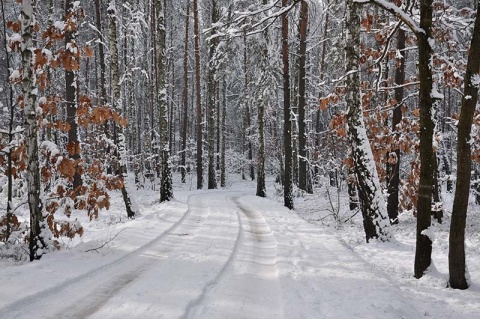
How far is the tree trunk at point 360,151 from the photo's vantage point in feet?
28.1

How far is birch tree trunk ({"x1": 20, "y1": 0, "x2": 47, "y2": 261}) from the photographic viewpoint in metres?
6.33

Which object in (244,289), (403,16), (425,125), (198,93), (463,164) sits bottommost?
(244,289)

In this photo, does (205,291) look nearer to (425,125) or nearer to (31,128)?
(31,128)

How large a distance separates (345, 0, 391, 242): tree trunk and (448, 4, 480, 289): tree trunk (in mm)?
3009

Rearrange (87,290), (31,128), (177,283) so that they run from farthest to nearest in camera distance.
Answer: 1. (31,128)
2. (177,283)
3. (87,290)

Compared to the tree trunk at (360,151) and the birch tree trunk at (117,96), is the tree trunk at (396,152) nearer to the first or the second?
the tree trunk at (360,151)

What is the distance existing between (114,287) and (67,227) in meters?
Answer: 2.29

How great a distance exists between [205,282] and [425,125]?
4.28 meters

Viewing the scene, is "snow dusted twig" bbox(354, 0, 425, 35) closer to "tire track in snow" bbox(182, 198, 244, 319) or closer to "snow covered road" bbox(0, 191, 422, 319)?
"snow covered road" bbox(0, 191, 422, 319)

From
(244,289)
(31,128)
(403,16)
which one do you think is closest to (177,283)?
(244,289)

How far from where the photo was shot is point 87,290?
5145 millimetres

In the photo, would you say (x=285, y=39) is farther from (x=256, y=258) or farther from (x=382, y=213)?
(x=256, y=258)

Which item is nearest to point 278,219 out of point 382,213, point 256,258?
point 382,213

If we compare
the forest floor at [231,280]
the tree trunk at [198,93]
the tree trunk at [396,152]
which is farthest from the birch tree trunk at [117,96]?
the tree trunk at [198,93]
